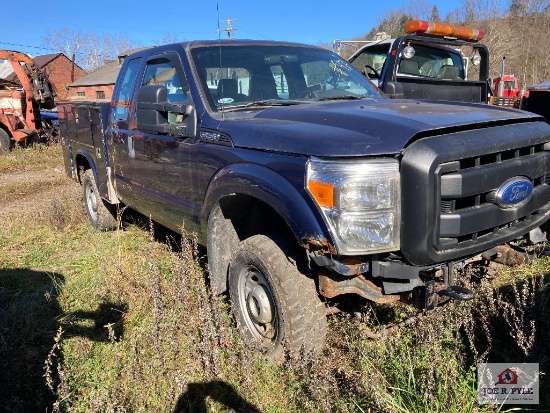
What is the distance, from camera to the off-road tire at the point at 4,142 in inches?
536

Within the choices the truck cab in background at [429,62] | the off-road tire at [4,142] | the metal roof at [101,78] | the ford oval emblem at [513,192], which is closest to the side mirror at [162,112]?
the ford oval emblem at [513,192]

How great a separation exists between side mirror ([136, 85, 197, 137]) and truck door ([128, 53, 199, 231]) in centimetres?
7

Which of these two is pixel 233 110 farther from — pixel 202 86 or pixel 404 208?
pixel 404 208

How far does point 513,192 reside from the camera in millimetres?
2549

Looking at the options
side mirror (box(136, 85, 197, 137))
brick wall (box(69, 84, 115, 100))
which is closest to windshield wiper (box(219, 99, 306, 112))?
side mirror (box(136, 85, 197, 137))

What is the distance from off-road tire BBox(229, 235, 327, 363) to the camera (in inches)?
107

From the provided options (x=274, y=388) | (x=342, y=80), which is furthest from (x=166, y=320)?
(x=342, y=80)

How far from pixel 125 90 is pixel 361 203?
11.0 feet

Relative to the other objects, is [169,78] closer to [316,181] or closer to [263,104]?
[263,104]

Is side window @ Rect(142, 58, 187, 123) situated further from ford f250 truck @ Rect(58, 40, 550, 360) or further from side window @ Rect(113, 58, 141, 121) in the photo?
side window @ Rect(113, 58, 141, 121)

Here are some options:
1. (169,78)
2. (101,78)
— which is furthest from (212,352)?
(101,78)

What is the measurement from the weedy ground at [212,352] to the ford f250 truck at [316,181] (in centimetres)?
27

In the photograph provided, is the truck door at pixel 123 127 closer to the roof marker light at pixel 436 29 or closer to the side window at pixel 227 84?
the side window at pixel 227 84

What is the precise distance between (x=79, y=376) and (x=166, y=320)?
62cm
